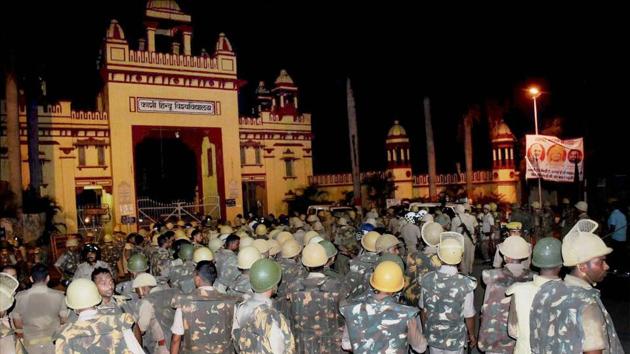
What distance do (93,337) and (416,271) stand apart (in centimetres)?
413

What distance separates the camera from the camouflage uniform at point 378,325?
4.29m

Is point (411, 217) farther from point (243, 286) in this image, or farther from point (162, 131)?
point (162, 131)

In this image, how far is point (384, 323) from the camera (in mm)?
4293

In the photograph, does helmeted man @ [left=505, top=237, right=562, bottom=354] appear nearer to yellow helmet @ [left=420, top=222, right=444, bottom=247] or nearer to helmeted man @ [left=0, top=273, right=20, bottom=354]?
yellow helmet @ [left=420, top=222, right=444, bottom=247]

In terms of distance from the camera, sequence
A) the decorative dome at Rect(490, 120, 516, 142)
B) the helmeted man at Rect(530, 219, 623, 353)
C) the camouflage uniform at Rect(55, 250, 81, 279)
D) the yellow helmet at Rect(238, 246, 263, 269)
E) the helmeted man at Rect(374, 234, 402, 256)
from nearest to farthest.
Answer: the helmeted man at Rect(530, 219, 623, 353)
the yellow helmet at Rect(238, 246, 263, 269)
the helmeted man at Rect(374, 234, 402, 256)
the camouflage uniform at Rect(55, 250, 81, 279)
the decorative dome at Rect(490, 120, 516, 142)

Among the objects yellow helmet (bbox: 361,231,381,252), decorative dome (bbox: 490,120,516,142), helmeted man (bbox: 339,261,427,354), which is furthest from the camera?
decorative dome (bbox: 490,120,516,142)

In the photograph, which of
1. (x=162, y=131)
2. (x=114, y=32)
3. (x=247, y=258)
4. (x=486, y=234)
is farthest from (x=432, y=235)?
(x=162, y=131)

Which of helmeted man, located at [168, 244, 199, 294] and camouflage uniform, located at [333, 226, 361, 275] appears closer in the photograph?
helmeted man, located at [168, 244, 199, 294]

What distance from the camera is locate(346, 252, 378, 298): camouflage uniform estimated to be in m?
6.81

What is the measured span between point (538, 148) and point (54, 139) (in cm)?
1980

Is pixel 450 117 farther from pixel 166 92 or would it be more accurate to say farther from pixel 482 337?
pixel 482 337

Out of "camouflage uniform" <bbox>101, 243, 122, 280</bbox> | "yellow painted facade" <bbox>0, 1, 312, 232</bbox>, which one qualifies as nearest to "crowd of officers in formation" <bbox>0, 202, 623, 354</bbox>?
"camouflage uniform" <bbox>101, 243, 122, 280</bbox>

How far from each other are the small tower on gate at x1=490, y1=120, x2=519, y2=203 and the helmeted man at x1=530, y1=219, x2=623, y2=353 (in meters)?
26.0

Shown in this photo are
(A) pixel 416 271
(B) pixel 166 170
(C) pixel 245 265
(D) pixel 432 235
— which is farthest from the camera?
(B) pixel 166 170
